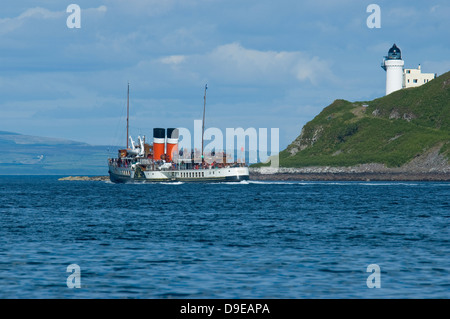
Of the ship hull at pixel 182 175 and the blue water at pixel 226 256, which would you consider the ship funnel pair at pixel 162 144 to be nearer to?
the ship hull at pixel 182 175

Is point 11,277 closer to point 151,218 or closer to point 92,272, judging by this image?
point 92,272

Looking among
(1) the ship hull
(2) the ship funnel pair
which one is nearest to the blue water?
(1) the ship hull

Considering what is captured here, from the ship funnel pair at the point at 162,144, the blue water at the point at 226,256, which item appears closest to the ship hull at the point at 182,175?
the ship funnel pair at the point at 162,144

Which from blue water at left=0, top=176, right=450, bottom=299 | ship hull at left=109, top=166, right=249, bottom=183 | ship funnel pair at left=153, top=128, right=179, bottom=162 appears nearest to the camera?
blue water at left=0, top=176, right=450, bottom=299

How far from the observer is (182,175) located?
558 ft

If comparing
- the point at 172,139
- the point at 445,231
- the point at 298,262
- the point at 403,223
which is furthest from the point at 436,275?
the point at 172,139

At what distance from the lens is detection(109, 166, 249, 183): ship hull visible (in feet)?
528

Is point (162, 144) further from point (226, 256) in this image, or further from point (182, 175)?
point (226, 256)

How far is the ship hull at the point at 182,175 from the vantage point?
528 feet

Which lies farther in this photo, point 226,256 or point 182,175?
point 182,175

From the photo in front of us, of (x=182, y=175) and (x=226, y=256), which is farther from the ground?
(x=182, y=175)

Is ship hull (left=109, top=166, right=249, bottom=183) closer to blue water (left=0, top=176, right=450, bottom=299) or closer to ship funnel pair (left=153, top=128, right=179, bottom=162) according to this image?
ship funnel pair (left=153, top=128, right=179, bottom=162)

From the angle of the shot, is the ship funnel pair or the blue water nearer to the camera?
the blue water

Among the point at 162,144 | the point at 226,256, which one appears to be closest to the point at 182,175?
the point at 162,144
